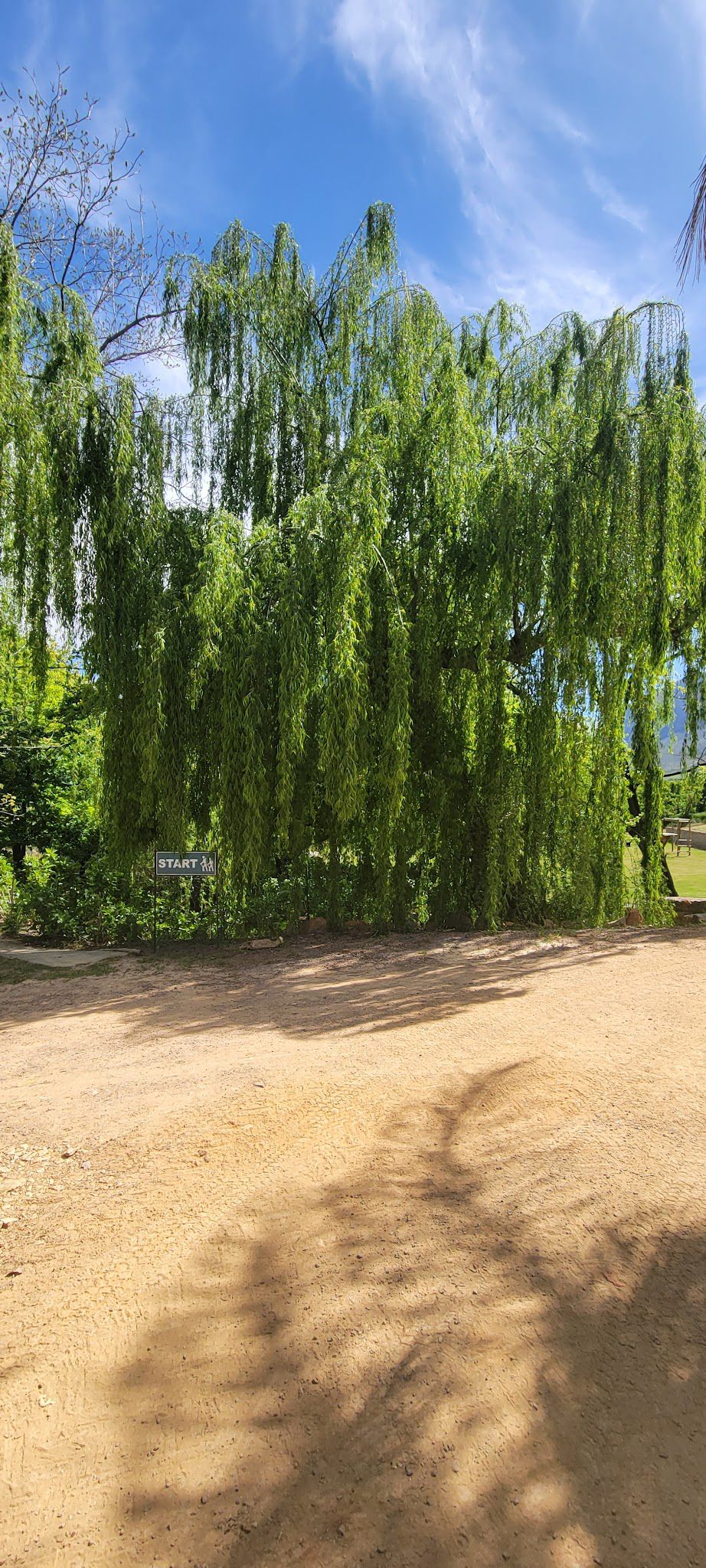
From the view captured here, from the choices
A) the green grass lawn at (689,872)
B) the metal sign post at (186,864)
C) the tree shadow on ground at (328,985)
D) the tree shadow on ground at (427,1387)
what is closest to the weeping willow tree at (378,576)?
the metal sign post at (186,864)

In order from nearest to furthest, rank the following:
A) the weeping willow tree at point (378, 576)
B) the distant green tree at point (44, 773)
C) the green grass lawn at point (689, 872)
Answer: the weeping willow tree at point (378, 576) → the distant green tree at point (44, 773) → the green grass lawn at point (689, 872)

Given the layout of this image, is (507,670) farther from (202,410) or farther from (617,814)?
(202,410)

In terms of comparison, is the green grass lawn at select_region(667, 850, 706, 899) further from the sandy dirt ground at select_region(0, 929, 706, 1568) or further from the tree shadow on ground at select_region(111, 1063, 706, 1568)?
the tree shadow on ground at select_region(111, 1063, 706, 1568)

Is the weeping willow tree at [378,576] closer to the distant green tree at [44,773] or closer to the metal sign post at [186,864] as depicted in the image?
the metal sign post at [186,864]

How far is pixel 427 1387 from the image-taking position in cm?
219

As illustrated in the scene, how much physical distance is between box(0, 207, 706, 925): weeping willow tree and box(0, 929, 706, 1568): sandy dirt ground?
10.5 feet

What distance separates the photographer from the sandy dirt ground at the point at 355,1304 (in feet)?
6.09

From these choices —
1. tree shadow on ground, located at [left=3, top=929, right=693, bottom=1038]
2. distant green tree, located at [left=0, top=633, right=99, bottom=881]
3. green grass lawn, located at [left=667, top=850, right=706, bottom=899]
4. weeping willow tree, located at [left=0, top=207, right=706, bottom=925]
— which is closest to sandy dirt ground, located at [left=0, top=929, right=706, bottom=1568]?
tree shadow on ground, located at [left=3, top=929, right=693, bottom=1038]

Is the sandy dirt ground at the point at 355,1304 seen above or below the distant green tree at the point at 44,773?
below

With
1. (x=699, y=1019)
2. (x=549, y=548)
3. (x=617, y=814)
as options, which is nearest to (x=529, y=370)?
(x=549, y=548)

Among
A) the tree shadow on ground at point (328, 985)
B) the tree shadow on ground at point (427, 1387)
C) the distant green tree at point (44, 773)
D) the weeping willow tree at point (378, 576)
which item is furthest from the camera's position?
the distant green tree at point (44, 773)

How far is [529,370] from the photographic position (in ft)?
30.0

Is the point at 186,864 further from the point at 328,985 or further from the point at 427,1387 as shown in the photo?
the point at 427,1387

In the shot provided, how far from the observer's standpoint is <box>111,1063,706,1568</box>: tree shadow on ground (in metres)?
1.82
